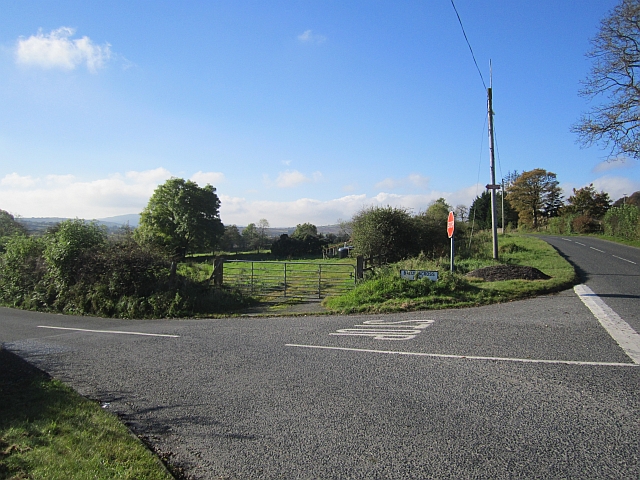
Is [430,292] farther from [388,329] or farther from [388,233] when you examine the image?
[388,233]

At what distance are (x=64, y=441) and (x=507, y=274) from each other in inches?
522

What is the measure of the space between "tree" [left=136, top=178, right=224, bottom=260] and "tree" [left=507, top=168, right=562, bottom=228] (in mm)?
45258

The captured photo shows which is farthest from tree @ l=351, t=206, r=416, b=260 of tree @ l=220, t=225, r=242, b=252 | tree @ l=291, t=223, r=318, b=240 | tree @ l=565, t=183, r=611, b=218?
tree @ l=565, t=183, r=611, b=218

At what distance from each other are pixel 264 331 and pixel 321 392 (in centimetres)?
466

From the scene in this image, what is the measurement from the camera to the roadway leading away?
3812 mm

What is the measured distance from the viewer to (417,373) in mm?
6152

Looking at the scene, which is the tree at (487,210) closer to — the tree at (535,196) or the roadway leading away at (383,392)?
the tree at (535,196)

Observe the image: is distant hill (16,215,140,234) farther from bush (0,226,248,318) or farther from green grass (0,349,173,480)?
green grass (0,349,173,480)

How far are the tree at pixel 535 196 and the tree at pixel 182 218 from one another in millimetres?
45258

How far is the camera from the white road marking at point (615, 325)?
22.4 feet

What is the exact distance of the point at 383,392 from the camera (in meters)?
5.44

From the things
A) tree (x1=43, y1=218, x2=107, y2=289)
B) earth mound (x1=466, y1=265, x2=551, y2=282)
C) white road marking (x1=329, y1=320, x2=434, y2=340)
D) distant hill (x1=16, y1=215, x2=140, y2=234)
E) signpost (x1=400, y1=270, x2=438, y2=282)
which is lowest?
white road marking (x1=329, y1=320, x2=434, y2=340)

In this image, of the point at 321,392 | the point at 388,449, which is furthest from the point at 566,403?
the point at 321,392

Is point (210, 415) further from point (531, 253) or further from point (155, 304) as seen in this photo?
point (531, 253)
